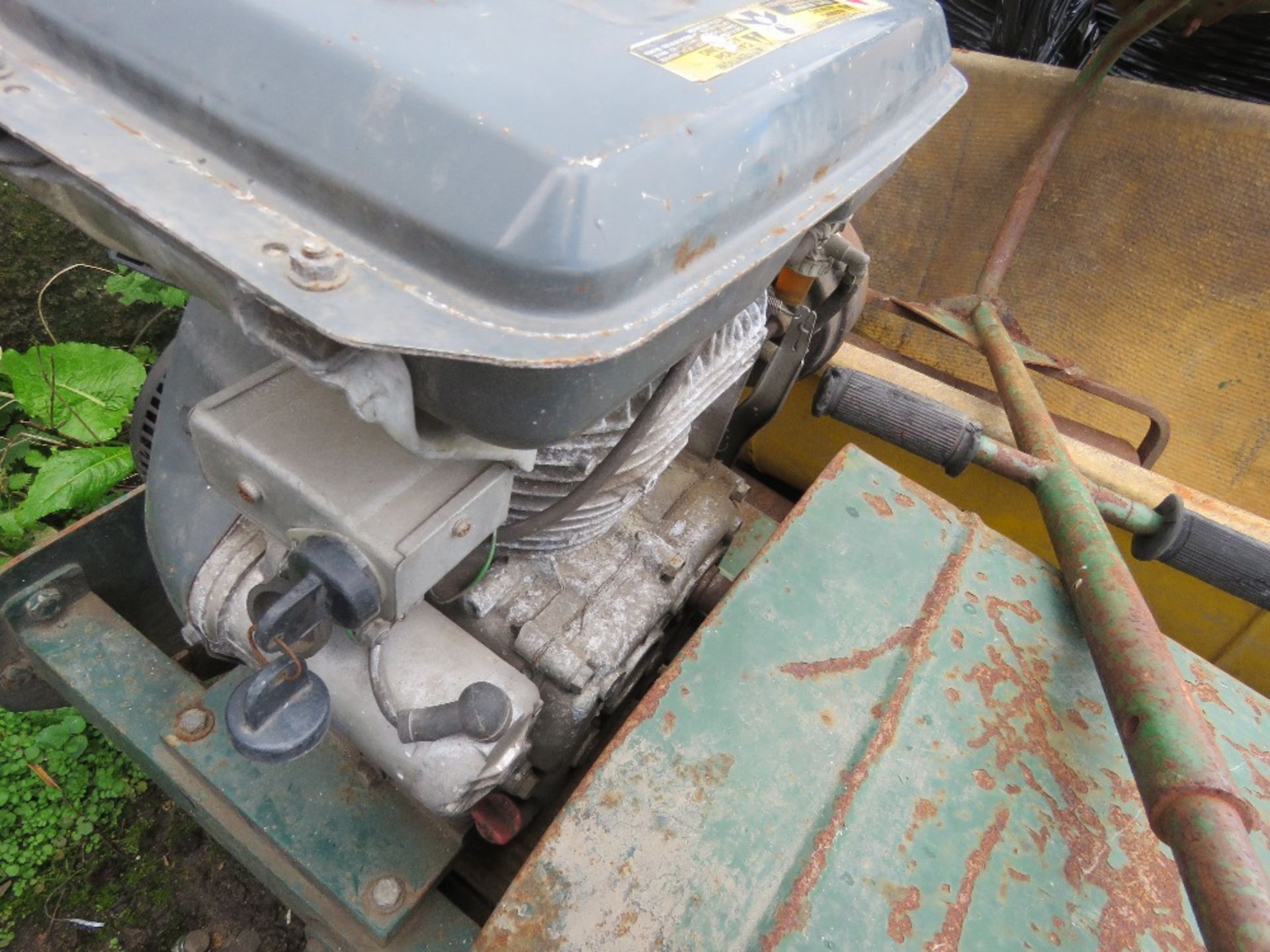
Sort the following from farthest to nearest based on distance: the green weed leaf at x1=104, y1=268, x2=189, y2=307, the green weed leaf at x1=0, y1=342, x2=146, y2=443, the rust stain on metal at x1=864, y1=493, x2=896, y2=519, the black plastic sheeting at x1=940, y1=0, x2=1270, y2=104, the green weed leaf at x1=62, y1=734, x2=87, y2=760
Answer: the black plastic sheeting at x1=940, y1=0, x2=1270, y2=104 → the green weed leaf at x1=104, y1=268, x2=189, y2=307 → the green weed leaf at x1=0, y1=342, x2=146, y2=443 → the green weed leaf at x1=62, y1=734, x2=87, y2=760 → the rust stain on metal at x1=864, y1=493, x2=896, y2=519

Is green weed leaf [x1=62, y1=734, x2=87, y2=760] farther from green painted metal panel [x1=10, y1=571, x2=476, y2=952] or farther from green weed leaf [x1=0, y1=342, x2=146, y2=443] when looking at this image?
green weed leaf [x1=0, y1=342, x2=146, y2=443]

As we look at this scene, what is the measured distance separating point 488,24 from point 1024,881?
32.4 inches

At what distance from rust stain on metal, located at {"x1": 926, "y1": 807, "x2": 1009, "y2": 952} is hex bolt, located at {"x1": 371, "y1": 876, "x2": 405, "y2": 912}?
1.76 feet

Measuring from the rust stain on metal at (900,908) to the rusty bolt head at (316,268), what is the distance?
635mm

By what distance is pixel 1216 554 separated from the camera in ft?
3.39

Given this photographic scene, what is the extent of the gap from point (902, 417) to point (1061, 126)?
1.21m

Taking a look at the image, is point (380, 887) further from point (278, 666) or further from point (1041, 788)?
point (1041, 788)

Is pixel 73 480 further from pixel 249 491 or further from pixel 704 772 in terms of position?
pixel 704 772

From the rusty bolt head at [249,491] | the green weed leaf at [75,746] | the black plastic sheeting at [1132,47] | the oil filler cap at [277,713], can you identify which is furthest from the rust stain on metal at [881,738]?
the black plastic sheeting at [1132,47]

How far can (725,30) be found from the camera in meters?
0.68

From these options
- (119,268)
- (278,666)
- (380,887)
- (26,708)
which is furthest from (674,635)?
(119,268)

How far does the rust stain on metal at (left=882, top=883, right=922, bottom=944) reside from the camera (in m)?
0.66

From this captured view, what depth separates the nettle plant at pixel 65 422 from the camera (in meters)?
1.43

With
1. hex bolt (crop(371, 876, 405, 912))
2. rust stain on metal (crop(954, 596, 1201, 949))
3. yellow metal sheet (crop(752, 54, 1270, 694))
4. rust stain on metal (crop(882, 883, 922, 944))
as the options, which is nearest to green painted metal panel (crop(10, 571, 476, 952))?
hex bolt (crop(371, 876, 405, 912))
